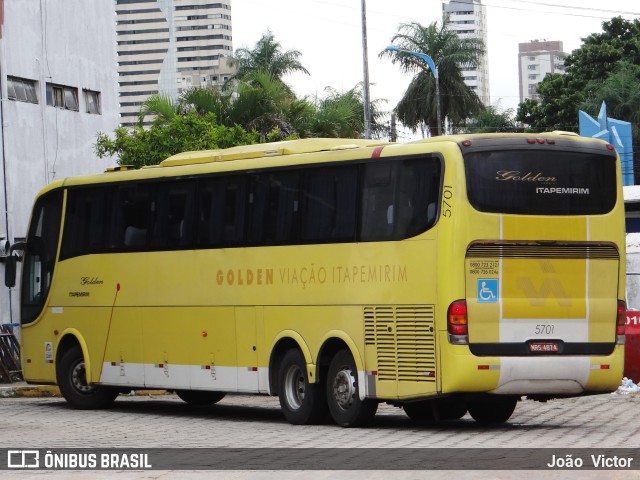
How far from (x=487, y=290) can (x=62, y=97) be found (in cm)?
2519

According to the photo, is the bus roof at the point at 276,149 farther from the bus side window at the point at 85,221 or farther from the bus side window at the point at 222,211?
the bus side window at the point at 85,221

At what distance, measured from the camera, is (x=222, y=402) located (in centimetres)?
2458

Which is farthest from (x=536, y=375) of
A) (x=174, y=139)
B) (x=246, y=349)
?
(x=174, y=139)

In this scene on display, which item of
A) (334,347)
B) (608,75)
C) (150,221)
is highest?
(608,75)

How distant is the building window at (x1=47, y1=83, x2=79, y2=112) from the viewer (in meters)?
39.0

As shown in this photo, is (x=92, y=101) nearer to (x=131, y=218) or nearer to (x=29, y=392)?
(x=29, y=392)

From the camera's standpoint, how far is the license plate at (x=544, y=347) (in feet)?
55.1

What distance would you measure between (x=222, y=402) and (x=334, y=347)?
6573mm

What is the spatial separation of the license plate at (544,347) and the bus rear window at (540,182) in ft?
4.91

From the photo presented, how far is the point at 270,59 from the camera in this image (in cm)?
8250

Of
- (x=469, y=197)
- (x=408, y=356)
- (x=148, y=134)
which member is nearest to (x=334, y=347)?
(x=408, y=356)

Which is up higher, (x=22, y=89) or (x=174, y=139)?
(x=22, y=89)

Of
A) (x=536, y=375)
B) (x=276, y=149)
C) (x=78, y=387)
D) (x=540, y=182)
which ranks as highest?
(x=276, y=149)

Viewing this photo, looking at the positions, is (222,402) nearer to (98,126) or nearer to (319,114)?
(98,126)
